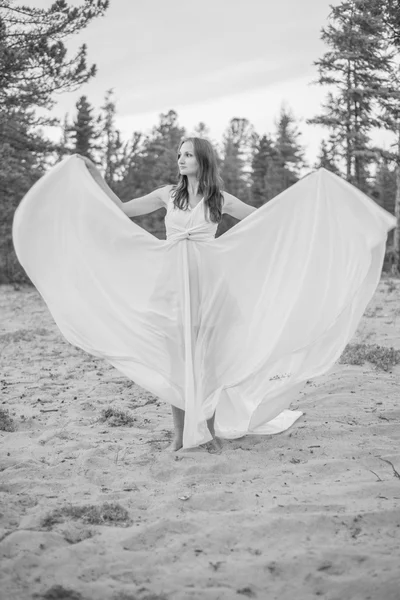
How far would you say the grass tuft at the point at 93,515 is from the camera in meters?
3.48

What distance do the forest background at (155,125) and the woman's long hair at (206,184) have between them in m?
13.0

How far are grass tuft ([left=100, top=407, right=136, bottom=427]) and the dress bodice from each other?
1.92 m

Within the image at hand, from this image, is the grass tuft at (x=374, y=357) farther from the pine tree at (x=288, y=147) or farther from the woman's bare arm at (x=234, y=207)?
the pine tree at (x=288, y=147)

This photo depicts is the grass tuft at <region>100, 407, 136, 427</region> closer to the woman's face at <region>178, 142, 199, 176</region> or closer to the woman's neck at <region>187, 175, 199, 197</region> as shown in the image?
the woman's neck at <region>187, 175, 199, 197</region>

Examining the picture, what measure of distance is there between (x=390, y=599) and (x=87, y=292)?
327cm

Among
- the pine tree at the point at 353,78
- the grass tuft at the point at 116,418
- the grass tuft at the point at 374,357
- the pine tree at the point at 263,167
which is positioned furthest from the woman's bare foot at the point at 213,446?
the pine tree at the point at 263,167

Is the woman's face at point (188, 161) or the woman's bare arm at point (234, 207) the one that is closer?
the woman's face at point (188, 161)

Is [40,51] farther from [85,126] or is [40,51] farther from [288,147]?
[288,147]

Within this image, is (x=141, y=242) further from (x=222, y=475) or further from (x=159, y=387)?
(x=222, y=475)

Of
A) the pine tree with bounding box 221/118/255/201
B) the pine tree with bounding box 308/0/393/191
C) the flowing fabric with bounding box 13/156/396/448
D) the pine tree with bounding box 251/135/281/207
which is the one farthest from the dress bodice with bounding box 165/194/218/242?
the pine tree with bounding box 221/118/255/201

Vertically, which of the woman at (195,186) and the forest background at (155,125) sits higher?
the forest background at (155,125)

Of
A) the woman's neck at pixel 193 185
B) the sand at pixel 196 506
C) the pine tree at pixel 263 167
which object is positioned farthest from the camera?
the pine tree at pixel 263 167

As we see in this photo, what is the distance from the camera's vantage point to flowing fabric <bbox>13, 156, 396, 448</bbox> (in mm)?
4730

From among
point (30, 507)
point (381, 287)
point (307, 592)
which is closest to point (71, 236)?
point (30, 507)
